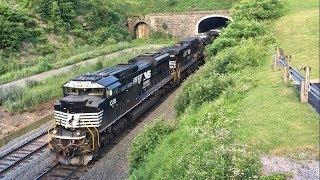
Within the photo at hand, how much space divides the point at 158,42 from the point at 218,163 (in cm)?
4804

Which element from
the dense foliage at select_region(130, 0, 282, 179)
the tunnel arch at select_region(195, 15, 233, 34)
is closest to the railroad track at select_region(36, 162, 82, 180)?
the dense foliage at select_region(130, 0, 282, 179)

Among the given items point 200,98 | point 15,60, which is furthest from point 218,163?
point 15,60

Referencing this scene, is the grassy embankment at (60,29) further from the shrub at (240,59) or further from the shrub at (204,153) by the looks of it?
the shrub at (204,153)

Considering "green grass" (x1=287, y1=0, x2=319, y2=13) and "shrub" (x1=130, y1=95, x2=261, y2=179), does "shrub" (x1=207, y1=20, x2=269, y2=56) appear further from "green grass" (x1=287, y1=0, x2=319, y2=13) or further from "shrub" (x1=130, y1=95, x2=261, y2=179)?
"shrub" (x1=130, y1=95, x2=261, y2=179)

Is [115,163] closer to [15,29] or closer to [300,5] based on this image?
[300,5]

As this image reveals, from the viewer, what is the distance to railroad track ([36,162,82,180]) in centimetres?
1634

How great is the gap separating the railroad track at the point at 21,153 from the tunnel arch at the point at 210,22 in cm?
3859

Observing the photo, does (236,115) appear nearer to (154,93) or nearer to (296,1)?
(154,93)

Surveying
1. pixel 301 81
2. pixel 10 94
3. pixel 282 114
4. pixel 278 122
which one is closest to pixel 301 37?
pixel 301 81

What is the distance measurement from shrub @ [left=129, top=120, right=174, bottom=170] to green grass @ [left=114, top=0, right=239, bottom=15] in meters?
42.1

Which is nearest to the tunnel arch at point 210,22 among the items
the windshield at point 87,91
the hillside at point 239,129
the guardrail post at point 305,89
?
the hillside at point 239,129

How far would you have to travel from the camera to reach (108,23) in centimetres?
5666

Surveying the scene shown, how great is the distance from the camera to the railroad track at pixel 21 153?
17688 mm

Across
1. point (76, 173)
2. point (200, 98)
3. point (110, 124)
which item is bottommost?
point (76, 173)
